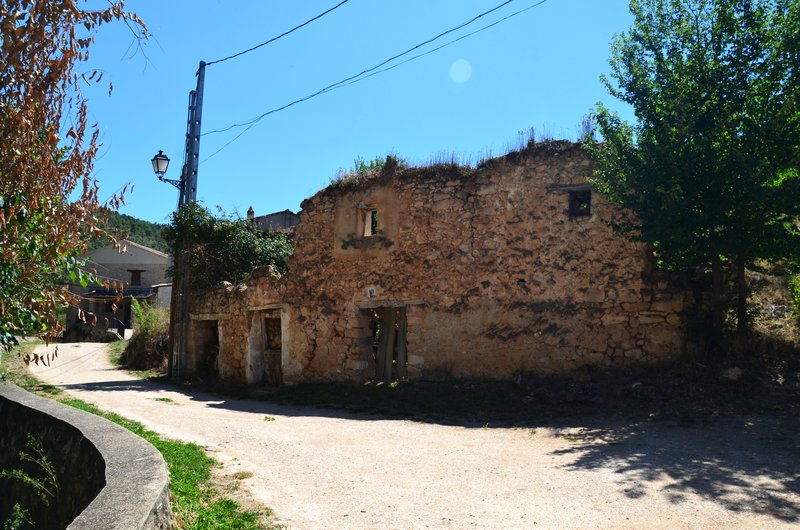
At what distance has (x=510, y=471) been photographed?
5668 mm

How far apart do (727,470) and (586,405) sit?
12.1 ft

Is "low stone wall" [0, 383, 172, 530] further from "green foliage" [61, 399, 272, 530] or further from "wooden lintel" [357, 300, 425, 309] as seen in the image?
"wooden lintel" [357, 300, 425, 309]

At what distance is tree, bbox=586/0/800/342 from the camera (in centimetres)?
809

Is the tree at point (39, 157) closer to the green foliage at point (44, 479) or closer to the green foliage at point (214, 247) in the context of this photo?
the green foliage at point (44, 479)

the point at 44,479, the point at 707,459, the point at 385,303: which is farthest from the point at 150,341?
the point at 707,459

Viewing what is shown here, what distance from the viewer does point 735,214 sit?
27.2ft

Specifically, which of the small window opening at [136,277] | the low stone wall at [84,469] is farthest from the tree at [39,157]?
the small window opening at [136,277]

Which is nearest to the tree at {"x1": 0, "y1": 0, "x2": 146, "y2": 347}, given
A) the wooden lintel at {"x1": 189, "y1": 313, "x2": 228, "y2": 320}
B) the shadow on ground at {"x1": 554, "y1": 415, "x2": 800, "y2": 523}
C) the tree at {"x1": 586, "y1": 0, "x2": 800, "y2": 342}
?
the shadow on ground at {"x1": 554, "y1": 415, "x2": 800, "y2": 523}

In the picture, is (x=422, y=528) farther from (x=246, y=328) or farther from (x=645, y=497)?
(x=246, y=328)

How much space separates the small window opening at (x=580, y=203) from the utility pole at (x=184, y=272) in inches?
438

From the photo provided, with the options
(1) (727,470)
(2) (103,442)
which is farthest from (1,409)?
(1) (727,470)

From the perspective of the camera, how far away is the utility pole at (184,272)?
17109mm

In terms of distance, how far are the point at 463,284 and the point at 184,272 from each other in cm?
949

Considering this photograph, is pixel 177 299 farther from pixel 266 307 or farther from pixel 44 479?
pixel 44 479
